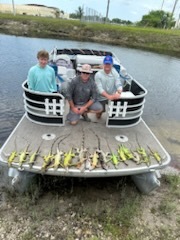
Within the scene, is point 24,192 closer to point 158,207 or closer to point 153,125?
point 158,207

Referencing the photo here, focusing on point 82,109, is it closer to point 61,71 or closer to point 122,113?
point 122,113

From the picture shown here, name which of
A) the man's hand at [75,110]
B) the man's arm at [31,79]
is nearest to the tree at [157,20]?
the man's hand at [75,110]

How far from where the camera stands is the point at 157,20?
71812 mm

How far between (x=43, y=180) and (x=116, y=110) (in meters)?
2.15

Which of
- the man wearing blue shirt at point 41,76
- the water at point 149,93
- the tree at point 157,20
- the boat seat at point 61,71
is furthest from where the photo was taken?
the tree at point 157,20

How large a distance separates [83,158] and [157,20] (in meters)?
77.5

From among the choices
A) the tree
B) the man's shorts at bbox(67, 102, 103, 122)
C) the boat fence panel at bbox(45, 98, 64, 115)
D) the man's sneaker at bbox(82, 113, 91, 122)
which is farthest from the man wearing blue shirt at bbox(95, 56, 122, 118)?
the tree

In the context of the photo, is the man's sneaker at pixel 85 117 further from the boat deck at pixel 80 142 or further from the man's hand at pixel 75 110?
the man's hand at pixel 75 110

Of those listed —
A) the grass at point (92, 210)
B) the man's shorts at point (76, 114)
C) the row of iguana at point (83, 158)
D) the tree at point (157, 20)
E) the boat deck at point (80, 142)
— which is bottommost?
the tree at point (157, 20)

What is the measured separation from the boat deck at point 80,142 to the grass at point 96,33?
27.6m

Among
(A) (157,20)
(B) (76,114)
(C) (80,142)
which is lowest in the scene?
(A) (157,20)

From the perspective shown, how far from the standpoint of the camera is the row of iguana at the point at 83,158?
13.1 feet

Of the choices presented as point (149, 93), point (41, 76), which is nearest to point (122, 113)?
point (41, 76)

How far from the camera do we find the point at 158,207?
438 centimetres
